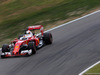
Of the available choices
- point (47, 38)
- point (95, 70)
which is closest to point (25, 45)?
point (47, 38)

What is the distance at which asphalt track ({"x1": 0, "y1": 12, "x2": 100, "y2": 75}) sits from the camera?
48.7 ft

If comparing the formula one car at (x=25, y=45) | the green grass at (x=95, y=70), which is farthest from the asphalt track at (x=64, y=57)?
the green grass at (x=95, y=70)

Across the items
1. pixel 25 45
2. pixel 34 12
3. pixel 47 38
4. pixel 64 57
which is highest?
pixel 34 12

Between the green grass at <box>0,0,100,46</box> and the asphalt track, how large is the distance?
150 inches

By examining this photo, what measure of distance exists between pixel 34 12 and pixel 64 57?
40.5 ft

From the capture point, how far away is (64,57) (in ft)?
54.2

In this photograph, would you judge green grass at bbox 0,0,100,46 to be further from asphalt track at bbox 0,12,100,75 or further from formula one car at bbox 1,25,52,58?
formula one car at bbox 1,25,52,58

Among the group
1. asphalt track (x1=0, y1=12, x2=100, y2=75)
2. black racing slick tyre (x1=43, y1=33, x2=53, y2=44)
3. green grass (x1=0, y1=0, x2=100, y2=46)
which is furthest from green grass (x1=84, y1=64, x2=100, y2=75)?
green grass (x1=0, y1=0, x2=100, y2=46)

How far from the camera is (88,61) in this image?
50.8 ft

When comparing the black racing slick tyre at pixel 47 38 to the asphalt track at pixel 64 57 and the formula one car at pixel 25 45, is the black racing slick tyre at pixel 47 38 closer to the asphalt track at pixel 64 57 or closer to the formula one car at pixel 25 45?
the formula one car at pixel 25 45

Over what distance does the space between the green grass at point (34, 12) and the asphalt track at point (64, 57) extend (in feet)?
12.5

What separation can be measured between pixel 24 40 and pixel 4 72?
3.18m

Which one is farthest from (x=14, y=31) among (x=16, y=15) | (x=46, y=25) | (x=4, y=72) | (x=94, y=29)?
(x=4, y=72)

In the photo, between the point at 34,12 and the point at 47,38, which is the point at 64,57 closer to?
the point at 47,38
